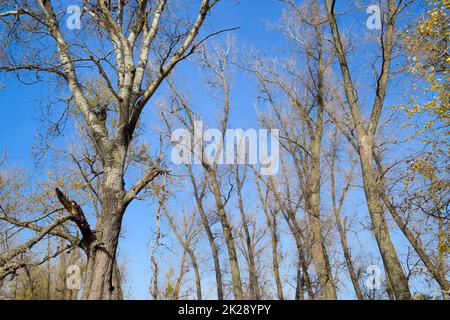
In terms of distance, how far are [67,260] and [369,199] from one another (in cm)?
2360

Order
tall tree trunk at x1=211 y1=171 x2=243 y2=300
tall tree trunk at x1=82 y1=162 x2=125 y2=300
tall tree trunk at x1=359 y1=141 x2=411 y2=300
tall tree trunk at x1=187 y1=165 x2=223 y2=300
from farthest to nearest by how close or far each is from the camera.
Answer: tall tree trunk at x1=187 y1=165 x2=223 y2=300
tall tree trunk at x1=211 y1=171 x2=243 y2=300
tall tree trunk at x1=359 y1=141 x2=411 y2=300
tall tree trunk at x1=82 y1=162 x2=125 y2=300

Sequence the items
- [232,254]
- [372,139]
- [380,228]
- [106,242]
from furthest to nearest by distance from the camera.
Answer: [232,254] → [372,139] → [380,228] → [106,242]

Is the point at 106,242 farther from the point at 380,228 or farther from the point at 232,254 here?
the point at 232,254

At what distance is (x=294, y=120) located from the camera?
1786 cm

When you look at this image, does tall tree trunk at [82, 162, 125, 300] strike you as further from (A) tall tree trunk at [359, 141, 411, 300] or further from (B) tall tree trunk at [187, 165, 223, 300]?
(B) tall tree trunk at [187, 165, 223, 300]

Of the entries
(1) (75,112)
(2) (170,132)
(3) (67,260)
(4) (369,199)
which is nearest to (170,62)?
(4) (369,199)

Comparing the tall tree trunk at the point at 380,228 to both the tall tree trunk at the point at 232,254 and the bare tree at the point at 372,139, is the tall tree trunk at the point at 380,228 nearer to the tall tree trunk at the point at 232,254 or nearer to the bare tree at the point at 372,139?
the bare tree at the point at 372,139

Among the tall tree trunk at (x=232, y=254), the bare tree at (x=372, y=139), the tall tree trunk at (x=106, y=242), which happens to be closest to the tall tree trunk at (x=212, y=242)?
the tall tree trunk at (x=232, y=254)

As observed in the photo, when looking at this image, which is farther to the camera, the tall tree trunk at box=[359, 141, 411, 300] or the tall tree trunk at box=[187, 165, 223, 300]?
the tall tree trunk at box=[187, 165, 223, 300]

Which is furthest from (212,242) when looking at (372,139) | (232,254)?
(372,139)

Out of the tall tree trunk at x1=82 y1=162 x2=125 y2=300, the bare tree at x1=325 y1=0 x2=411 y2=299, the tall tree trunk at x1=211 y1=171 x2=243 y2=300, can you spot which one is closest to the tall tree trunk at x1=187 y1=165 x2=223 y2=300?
the tall tree trunk at x1=211 y1=171 x2=243 y2=300

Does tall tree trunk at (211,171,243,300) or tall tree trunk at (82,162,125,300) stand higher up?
tall tree trunk at (211,171,243,300)
